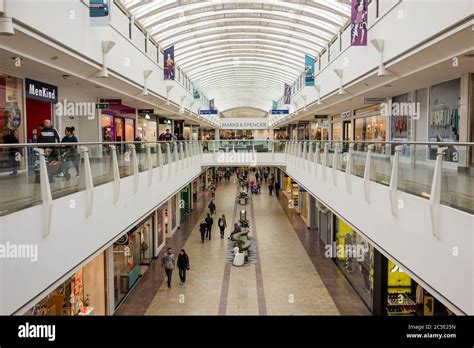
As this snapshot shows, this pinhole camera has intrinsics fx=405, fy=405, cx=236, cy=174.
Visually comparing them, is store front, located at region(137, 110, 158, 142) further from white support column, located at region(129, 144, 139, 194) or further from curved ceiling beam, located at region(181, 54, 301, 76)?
white support column, located at region(129, 144, 139, 194)

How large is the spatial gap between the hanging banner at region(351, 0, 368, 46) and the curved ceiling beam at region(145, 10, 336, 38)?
336 inches

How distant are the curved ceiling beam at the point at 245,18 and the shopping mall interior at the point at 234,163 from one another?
0.12 m

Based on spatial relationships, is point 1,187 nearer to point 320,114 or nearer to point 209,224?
point 209,224

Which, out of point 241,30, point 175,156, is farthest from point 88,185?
point 241,30

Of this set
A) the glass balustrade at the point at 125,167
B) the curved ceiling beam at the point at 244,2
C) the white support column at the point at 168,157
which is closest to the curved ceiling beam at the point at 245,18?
the curved ceiling beam at the point at 244,2

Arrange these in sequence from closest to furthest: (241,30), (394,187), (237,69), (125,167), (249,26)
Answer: (394,187), (125,167), (249,26), (241,30), (237,69)

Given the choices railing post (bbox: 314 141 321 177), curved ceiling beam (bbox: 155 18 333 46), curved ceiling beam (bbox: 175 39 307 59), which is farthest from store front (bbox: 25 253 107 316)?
curved ceiling beam (bbox: 175 39 307 59)

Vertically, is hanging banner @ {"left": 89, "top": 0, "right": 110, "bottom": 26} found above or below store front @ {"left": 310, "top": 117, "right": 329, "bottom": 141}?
above

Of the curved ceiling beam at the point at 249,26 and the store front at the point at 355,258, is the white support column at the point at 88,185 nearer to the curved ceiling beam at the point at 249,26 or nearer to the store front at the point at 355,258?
the store front at the point at 355,258

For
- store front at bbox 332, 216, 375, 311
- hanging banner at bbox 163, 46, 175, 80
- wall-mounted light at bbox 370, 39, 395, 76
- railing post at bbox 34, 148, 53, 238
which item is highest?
hanging banner at bbox 163, 46, 175, 80

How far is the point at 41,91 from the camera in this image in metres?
12.0

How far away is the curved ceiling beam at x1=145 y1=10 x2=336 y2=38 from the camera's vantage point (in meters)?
20.9

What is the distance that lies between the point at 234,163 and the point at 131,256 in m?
12.6

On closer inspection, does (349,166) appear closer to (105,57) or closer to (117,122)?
(105,57)
